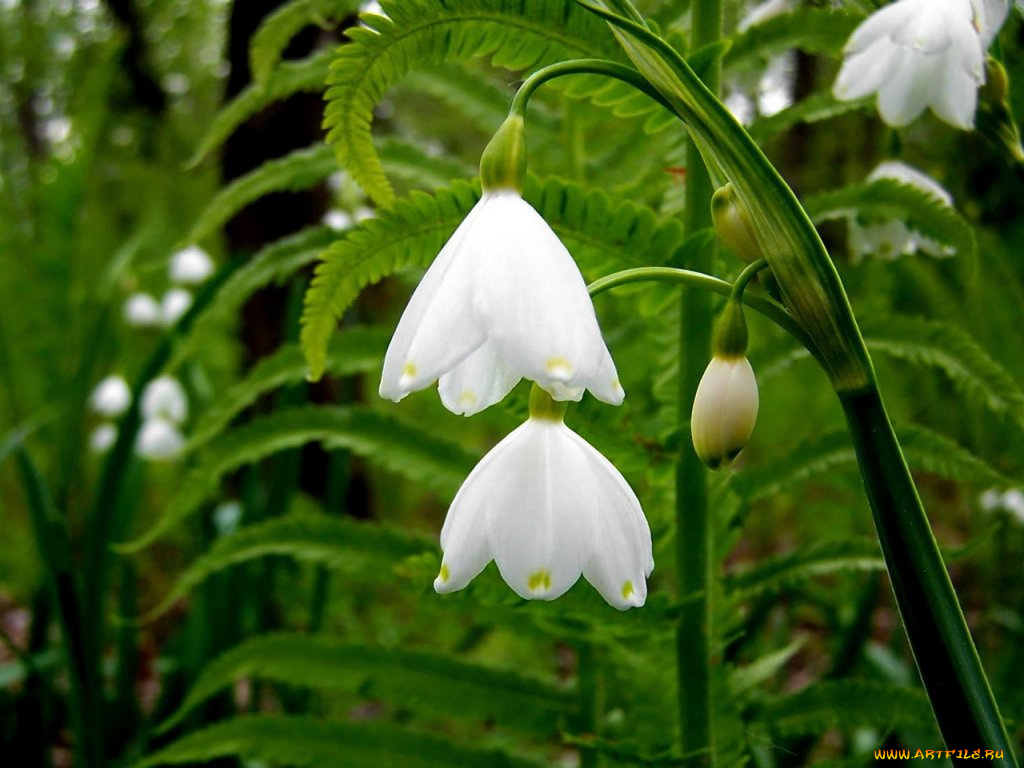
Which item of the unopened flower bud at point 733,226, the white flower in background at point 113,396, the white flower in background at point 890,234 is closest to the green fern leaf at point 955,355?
the white flower in background at point 890,234

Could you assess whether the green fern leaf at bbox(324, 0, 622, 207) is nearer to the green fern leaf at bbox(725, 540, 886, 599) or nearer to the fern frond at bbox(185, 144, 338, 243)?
the fern frond at bbox(185, 144, 338, 243)

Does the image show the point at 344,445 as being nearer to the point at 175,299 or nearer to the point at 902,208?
the point at 902,208

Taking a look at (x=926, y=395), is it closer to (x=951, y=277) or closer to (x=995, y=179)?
(x=951, y=277)

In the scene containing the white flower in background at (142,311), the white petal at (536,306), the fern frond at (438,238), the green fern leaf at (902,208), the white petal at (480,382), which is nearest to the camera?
the white petal at (536,306)

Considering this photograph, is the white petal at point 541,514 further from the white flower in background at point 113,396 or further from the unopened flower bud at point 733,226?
the white flower in background at point 113,396

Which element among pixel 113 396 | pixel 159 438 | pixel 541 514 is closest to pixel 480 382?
pixel 541 514

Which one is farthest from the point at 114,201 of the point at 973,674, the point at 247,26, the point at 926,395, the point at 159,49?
the point at 973,674

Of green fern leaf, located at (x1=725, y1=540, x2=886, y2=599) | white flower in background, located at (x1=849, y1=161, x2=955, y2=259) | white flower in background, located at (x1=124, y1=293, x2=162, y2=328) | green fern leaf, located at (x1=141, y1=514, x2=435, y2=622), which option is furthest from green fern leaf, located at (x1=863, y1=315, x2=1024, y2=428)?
white flower in background, located at (x1=124, y1=293, x2=162, y2=328)
